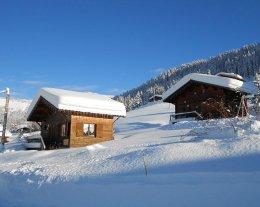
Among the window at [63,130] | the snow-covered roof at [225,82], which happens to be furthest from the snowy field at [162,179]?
the snow-covered roof at [225,82]

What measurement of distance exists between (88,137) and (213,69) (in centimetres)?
13087

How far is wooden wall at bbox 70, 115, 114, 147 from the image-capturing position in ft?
69.9

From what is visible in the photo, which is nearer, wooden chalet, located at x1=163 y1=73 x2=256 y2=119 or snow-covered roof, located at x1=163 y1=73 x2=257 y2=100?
snow-covered roof, located at x1=163 y1=73 x2=257 y2=100

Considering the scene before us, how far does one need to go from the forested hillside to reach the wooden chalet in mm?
80109

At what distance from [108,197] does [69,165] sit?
2.80 m

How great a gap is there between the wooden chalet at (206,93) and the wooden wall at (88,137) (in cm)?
749

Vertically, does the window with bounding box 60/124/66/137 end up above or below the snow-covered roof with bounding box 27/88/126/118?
below

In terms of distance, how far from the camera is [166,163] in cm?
703

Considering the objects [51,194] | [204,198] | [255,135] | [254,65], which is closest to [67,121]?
[51,194]

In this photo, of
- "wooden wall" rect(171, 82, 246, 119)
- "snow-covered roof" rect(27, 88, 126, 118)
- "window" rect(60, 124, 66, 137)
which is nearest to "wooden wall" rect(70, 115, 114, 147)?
"snow-covered roof" rect(27, 88, 126, 118)

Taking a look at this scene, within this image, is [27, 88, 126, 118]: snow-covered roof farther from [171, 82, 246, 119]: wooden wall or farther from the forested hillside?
the forested hillside

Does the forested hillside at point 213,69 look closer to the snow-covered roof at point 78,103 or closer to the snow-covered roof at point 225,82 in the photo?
the snow-covered roof at point 225,82

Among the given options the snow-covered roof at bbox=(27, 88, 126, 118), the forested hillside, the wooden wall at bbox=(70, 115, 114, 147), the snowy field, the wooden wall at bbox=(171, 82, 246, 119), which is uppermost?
the forested hillside

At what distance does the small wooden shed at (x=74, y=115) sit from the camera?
808 inches
